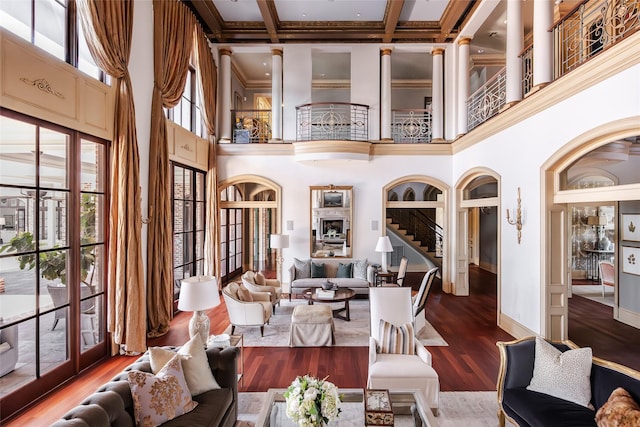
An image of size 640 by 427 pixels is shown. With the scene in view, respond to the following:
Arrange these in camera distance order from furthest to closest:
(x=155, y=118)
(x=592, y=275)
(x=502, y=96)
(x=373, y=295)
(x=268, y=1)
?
(x=592, y=275) → (x=268, y=1) → (x=502, y=96) → (x=155, y=118) → (x=373, y=295)

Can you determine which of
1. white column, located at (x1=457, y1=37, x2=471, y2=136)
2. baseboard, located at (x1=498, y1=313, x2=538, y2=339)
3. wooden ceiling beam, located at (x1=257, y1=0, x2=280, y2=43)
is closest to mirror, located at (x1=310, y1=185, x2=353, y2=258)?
white column, located at (x1=457, y1=37, x2=471, y2=136)

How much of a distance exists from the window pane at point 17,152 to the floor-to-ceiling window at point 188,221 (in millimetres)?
3096

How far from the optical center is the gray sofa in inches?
78.7

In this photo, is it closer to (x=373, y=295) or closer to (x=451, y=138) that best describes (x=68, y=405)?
(x=373, y=295)

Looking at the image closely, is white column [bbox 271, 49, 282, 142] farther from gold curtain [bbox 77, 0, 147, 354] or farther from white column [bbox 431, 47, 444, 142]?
gold curtain [bbox 77, 0, 147, 354]

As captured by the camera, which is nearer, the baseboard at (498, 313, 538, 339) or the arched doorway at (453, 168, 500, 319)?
the baseboard at (498, 313, 538, 339)

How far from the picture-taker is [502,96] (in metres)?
6.41

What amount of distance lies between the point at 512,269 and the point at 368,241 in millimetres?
3724

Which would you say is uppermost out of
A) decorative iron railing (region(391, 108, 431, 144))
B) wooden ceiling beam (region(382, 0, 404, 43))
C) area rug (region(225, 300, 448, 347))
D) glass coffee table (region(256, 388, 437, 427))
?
wooden ceiling beam (region(382, 0, 404, 43))

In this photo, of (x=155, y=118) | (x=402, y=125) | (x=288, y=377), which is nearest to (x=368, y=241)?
(x=402, y=125)

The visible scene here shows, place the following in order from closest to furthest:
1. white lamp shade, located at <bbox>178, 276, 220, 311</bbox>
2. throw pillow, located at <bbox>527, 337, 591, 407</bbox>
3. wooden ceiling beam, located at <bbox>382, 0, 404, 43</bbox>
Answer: throw pillow, located at <bbox>527, 337, 591, 407</bbox>, white lamp shade, located at <bbox>178, 276, 220, 311</bbox>, wooden ceiling beam, located at <bbox>382, 0, 404, 43</bbox>

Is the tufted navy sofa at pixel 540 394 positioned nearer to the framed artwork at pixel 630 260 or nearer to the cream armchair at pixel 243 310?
the cream armchair at pixel 243 310

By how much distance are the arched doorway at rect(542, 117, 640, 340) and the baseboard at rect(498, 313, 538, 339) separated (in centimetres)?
43

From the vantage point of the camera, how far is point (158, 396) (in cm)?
240
